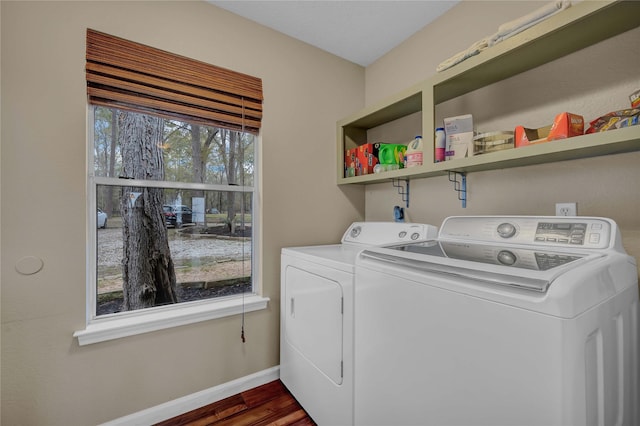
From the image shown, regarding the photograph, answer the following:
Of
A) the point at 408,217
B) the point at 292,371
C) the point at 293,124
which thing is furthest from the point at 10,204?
the point at 408,217

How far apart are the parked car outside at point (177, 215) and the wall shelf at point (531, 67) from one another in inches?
51.8

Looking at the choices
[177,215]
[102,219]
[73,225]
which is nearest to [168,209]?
[177,215]

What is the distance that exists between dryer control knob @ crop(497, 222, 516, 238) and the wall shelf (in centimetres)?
31

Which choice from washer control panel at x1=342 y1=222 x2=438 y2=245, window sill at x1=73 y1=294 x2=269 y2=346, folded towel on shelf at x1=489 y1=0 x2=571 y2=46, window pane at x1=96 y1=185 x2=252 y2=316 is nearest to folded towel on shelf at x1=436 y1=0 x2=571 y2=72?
folded towel on shelf at x1=489 y1=0 x2=571 y2=46

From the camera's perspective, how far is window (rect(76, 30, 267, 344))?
154cm

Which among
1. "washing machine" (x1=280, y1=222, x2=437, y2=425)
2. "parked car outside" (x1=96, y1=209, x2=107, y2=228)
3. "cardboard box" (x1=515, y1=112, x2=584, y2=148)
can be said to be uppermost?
"cardboard box" (x1=515, y1=112, x2=584, y2=148)

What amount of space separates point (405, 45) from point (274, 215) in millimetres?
1644

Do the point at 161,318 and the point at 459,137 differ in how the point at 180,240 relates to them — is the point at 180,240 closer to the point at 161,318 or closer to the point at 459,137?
the point at 161,318

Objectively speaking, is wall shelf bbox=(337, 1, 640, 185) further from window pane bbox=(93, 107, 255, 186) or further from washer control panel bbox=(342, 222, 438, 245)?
window pane bbox=(93, 107, 255, 186)

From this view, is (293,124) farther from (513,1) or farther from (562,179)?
(562,179)

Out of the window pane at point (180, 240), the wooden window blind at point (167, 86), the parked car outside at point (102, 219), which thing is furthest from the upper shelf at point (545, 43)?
the parked car outside at point (102, 219)

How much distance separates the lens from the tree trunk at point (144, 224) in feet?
5.41

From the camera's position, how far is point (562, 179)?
1.35 meters

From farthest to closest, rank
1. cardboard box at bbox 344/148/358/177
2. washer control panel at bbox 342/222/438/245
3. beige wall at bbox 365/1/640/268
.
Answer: cardboard box at bbox 344/148/358/177
washer control panel at bbox 342/222/438/245
beige wall at bbox 365/1/640/268
